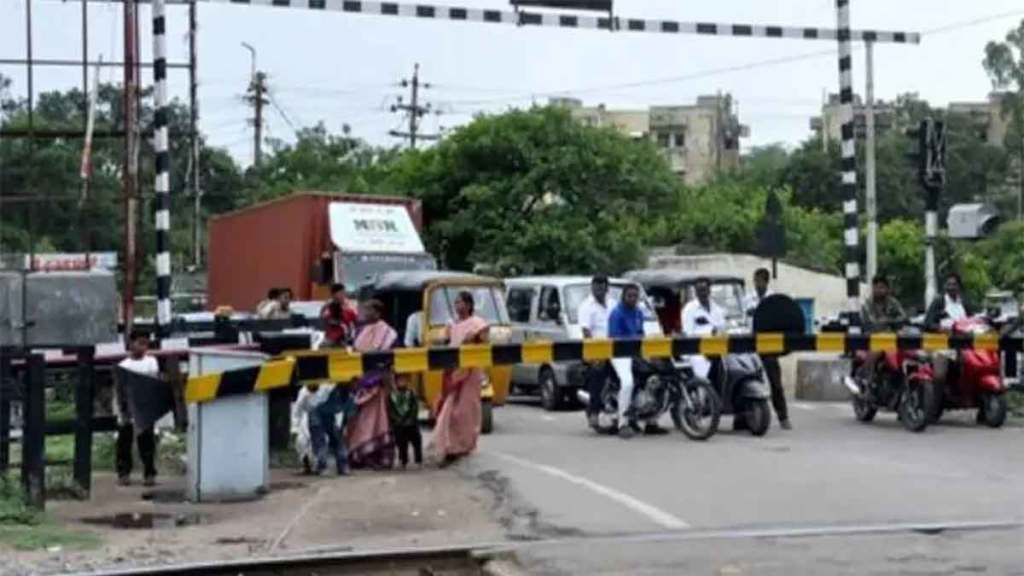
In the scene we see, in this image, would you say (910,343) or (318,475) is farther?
(910,343)

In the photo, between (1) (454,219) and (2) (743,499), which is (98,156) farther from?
(2) (743,499)

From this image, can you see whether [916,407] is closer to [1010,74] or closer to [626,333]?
[626,333]

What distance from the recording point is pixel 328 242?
106 feet

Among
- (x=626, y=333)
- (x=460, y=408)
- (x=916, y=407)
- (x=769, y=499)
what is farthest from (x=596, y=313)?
(x=769, y=499)

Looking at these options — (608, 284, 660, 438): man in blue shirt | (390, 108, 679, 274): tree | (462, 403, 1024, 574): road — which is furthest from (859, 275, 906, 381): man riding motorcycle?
(390, 108, 679, 274): tree

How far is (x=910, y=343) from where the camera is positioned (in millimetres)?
17859

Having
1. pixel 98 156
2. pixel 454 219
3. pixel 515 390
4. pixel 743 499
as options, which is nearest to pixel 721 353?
pixel 743 499

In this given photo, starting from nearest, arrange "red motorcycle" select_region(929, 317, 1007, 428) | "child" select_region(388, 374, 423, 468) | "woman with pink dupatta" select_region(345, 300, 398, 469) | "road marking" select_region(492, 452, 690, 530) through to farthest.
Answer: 1. "road marking" select_region(492, 452, 690, 530)
2. "woman with pink dupatta" select_region(345, 300, 398, 469)
3. "child" select_region(388, 374, 423, 468)
4. "red motorcycle" select_region(929, 317, 1007, 428)

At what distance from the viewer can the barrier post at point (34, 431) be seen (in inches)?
503

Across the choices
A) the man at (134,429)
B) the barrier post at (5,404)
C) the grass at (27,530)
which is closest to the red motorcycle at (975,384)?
the man at (134,429)

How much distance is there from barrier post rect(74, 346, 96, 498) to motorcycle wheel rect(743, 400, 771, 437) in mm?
7426

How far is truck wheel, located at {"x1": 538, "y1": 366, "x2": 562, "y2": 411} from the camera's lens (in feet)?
84.2

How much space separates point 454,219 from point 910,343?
28872 millimetres

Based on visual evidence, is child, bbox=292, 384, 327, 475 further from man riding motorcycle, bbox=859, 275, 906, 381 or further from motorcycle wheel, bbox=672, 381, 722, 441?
man riding motorcycle, bbox=859, 275, 906, 381
